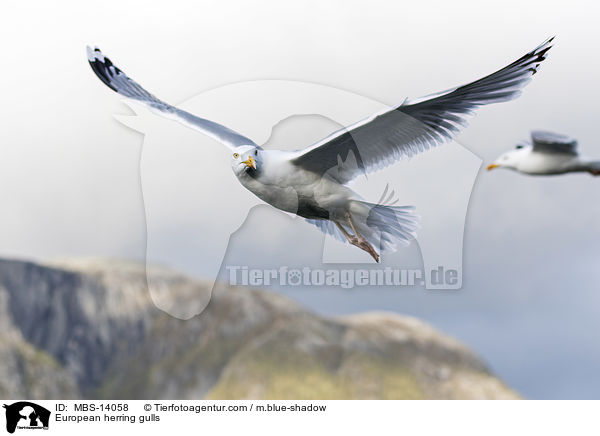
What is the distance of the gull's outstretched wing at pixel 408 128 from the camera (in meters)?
4.05

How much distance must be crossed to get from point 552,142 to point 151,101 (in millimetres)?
3172

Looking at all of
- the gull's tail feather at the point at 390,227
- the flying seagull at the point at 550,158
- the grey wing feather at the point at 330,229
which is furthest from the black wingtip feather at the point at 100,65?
the flying seagull at the point at 550,158

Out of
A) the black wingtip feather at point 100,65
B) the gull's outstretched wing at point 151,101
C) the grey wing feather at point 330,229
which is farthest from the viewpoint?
the black wingtip feather at point 100,65

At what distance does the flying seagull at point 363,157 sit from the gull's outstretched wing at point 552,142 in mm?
731

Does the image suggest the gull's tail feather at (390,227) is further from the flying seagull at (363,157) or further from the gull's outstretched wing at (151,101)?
the gull's outstretched wing at (151,101)

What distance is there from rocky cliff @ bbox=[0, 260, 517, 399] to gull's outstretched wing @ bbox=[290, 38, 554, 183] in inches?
2871

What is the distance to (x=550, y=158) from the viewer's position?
3326 millimetres

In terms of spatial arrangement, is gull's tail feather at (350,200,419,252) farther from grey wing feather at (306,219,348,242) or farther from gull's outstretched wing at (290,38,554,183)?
gull's outstretched wing at (290,38,554,183)

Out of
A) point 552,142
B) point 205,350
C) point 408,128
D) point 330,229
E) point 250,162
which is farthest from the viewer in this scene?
point 205,350

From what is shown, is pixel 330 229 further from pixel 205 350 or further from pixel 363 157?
pixel 205 350

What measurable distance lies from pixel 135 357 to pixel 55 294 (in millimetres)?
14535

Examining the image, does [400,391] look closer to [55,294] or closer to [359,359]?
A: [359,359]

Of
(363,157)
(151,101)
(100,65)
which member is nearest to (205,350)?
(100,65)

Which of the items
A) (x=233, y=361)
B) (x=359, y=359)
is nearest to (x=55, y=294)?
(x=233, y=361)
